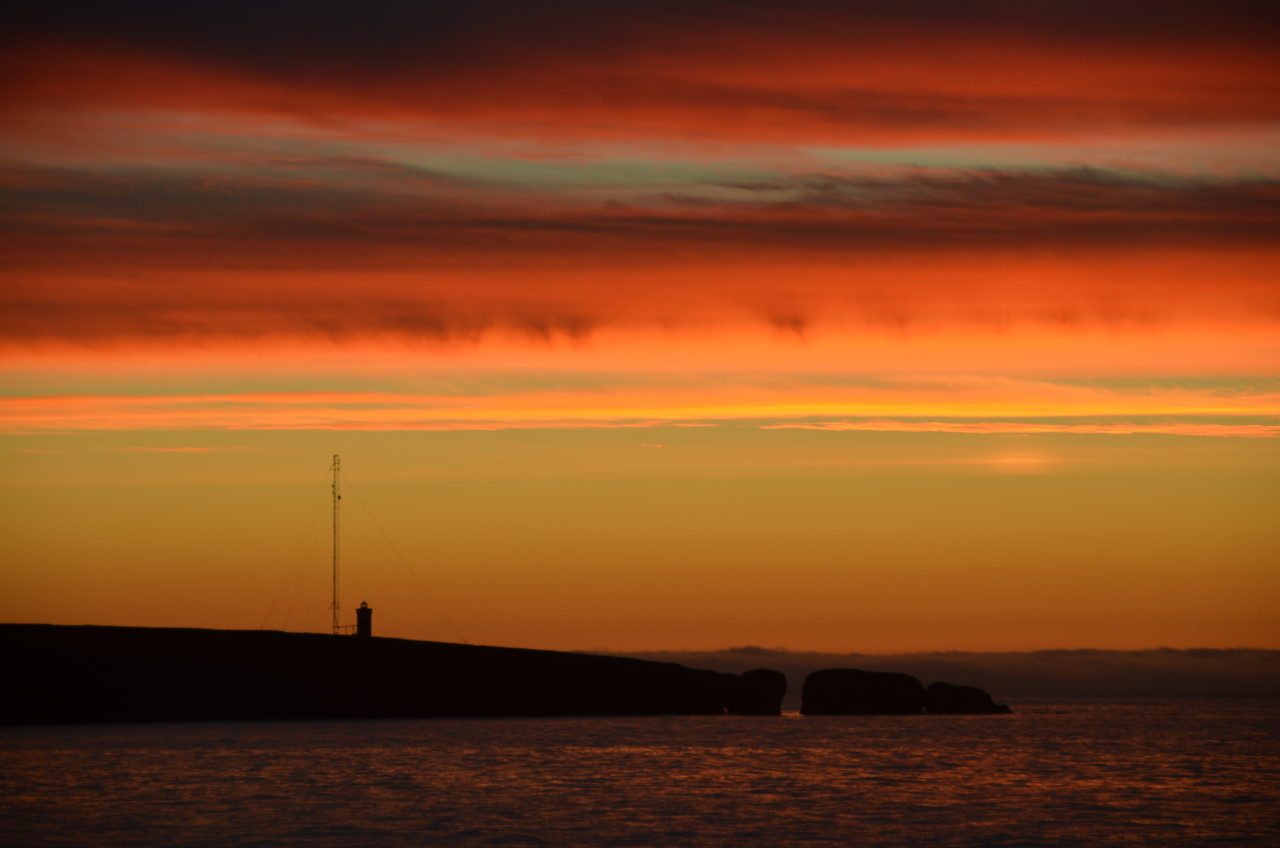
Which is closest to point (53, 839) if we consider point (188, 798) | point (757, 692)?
point (188, 798)

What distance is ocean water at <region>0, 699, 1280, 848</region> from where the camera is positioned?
55.3 metres

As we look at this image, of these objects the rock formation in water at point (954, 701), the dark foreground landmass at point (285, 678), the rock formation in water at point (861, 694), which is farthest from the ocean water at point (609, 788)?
the rock formation in water at point (954, 701)

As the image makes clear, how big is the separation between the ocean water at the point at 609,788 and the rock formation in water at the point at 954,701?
173 ft

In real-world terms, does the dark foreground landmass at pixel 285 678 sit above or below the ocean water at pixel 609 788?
above

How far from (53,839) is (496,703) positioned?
9060 centimetres

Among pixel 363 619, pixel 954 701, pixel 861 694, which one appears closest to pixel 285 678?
pixel 363 619

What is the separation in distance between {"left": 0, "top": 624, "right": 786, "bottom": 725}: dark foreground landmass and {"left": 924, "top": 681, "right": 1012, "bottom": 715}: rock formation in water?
37.3 m

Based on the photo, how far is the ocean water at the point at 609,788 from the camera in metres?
55.3

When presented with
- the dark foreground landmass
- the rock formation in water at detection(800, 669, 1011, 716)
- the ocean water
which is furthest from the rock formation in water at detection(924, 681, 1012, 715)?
the ocean water

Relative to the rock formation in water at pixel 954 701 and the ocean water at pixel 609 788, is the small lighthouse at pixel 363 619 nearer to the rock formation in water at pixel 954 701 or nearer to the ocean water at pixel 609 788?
the ocean water at pixel 609 788

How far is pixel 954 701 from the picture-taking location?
579 ft

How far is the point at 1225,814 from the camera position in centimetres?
6359

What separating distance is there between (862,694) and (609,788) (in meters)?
101

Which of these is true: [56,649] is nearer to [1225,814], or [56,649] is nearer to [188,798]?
[188,798]
